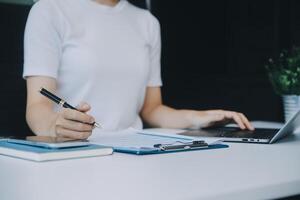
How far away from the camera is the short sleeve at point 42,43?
131 centimetres

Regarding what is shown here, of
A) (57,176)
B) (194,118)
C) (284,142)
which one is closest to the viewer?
(57,176)

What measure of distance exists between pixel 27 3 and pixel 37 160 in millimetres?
972

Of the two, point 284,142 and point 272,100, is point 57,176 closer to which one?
point 284,142

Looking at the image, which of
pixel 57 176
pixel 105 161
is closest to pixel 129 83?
pixel 105 161

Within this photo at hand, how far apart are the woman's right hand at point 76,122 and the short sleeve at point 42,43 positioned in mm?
350

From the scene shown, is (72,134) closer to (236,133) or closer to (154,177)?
(154,177)

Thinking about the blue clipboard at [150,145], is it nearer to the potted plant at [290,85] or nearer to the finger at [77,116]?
the finger at [77,116]

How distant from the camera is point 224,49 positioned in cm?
230

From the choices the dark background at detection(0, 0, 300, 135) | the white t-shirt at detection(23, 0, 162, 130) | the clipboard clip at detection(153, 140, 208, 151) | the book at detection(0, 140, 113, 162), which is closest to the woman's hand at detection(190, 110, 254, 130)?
the white t-shirt at detection(23, 0, 162, 130)

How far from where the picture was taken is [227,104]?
7.54 ft

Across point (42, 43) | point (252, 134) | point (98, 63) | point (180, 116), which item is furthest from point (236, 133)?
point (42, 43)

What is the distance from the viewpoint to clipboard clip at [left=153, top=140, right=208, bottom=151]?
97 centimetres

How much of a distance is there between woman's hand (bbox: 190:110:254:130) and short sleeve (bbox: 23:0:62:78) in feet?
1.46

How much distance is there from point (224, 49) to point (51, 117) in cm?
130
